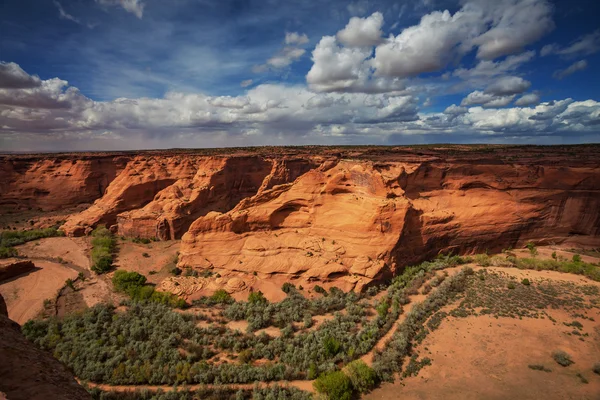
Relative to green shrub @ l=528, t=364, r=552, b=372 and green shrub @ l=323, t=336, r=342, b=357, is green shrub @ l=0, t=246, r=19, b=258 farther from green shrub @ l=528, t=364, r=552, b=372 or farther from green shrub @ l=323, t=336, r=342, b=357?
green shrub @ l=528, t=364, r=552, b=372

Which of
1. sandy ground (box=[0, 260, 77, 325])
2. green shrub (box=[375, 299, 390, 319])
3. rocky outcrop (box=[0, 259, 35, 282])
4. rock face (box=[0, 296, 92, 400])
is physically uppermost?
rock face (box=[0, 296, 92, 400])

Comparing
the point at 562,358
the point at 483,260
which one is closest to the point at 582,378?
the point at 562,358

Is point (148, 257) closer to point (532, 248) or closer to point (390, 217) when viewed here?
point (390, 217)

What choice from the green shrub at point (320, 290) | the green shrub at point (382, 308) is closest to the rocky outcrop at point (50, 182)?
the green shrub at point (320, 290)

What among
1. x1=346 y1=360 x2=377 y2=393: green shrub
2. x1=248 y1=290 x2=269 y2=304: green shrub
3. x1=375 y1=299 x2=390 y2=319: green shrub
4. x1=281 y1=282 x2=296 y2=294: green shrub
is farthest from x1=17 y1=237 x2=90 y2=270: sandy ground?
x1=375 y1=299 x2=390 y2=319: green shrub

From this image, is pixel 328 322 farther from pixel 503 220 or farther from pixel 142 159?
pixel 142 159

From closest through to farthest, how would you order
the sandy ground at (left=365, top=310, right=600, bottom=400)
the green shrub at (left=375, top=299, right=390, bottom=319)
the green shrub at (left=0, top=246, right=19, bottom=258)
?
the sandy ground at (left=365, top=310, right=600, bottom=400), the green shrub at (left=375, top=299, right=390, bottom=319), the green shrub at (left=0, top=246, right=19, bottom=258)

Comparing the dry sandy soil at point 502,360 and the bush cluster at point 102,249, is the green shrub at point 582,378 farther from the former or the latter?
the bush cluster at point 102,249
